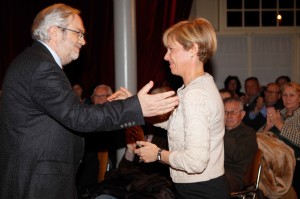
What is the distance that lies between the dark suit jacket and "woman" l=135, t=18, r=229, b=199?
23 cm

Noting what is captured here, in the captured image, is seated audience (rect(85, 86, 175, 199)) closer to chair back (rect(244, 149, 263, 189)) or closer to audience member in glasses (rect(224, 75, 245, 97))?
chair back (rect(244, 149, 263, 189))

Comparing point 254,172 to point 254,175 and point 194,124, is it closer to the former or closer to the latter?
point 254,175

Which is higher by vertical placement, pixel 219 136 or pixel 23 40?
pixel 23 40

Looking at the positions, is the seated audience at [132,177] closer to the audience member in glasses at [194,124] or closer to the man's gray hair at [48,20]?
the audience member in glasses at [194,124]

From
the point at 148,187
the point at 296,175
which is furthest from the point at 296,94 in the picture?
the point at 148,187

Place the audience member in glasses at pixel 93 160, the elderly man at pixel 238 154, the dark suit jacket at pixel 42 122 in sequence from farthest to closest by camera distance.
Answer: the audience member in glasses at pixel 93 160 < the elderly man at pixel 238 154 < the dark suit jacket at pixel 42 122

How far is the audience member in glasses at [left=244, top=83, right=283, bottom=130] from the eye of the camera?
5.39m

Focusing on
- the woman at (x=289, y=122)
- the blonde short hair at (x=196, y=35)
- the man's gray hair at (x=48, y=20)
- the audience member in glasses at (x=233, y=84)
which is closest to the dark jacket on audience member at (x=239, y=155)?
the woman at (x=289, y=122)

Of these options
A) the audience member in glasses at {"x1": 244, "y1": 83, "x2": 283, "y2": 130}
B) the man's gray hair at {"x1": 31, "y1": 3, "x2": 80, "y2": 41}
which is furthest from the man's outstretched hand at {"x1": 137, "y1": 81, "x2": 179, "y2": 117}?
the audience member in glasses at {"x1": 244, "y1": 83, "x2": 283, "y2": 130}

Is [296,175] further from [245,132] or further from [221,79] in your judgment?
[221,79]

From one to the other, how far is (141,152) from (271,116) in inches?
108

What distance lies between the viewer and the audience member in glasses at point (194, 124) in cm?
184

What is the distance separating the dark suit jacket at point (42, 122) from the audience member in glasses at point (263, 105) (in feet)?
12.5

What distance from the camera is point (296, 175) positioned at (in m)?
4.25
